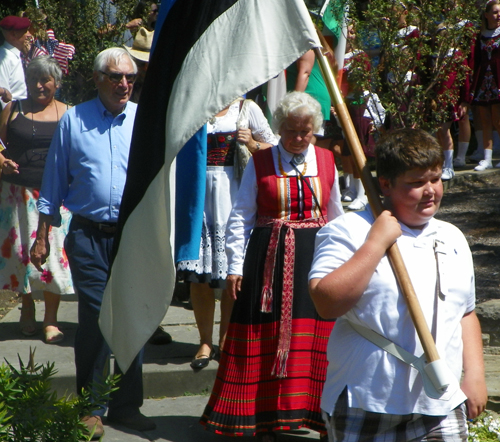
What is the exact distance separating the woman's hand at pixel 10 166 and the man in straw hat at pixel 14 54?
211 cm

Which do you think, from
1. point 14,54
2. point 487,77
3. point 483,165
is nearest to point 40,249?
point 14,54

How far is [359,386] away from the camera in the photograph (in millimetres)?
2631

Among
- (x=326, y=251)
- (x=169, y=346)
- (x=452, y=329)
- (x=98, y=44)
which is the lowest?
(x=169, y=346)

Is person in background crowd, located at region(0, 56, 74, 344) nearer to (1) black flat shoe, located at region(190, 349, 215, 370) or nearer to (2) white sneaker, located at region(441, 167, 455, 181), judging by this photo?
(1) black flat shoe, located at region(190, 349, 215, 370)

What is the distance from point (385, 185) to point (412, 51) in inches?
132

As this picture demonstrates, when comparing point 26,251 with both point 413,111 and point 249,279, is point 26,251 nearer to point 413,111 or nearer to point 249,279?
point 249,279

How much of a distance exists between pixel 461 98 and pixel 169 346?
17.3 feet

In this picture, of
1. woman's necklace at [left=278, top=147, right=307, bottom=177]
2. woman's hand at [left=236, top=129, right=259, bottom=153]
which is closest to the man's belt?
woman's necklace at [left=278, top=147, right=307, bottom=177]

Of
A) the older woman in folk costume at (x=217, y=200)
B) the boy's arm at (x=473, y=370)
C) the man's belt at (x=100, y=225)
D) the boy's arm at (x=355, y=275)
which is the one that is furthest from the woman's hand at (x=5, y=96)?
the boy's arm at (x=473, y=370)

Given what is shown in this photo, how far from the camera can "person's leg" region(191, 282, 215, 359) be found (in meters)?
5.37

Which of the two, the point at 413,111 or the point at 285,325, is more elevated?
the point at 413,111

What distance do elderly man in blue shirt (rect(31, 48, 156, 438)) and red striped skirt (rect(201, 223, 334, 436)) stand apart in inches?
21.6

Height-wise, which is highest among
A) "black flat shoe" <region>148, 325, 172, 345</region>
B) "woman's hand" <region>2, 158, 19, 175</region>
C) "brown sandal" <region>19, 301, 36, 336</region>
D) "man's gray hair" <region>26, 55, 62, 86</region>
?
"man's gray hair" <region>26, 55, 62, 86</region>

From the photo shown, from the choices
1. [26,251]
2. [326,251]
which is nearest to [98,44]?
[26,251]
